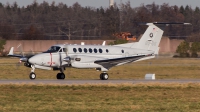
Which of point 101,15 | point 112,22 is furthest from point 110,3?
point 112,22

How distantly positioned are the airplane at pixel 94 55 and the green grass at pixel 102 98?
6.98 metres

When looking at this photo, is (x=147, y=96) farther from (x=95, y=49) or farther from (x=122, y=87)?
(x=95, y=49)

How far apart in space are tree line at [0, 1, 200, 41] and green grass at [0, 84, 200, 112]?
8555cm

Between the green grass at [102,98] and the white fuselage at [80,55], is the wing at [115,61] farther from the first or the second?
the green grass at [102,98]

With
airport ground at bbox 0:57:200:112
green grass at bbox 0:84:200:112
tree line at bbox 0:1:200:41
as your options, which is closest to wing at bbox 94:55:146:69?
airport ground at bbox 0:57:200:112

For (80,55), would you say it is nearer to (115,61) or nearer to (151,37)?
(115,61)

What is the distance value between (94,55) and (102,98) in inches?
→ 576

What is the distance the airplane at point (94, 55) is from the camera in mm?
41375

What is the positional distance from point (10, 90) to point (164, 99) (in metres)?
8.98

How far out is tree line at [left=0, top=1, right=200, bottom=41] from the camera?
436 ft

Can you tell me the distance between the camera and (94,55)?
141 ft

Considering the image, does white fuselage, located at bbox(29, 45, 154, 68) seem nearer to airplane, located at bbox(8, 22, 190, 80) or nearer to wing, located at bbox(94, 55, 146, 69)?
airplane, located at bbox(8, 22, 190, 80)

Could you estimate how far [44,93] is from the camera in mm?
30734

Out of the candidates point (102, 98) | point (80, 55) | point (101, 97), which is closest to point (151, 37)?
point (80, 55)
